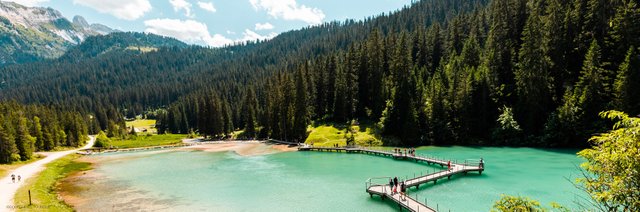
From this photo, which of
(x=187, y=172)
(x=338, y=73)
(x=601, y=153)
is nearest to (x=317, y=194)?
(x=187, y=172)

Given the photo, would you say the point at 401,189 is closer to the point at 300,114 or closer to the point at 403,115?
the point at 403,115

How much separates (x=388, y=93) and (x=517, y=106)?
30896 millimetres

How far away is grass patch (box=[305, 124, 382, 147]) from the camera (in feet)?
276

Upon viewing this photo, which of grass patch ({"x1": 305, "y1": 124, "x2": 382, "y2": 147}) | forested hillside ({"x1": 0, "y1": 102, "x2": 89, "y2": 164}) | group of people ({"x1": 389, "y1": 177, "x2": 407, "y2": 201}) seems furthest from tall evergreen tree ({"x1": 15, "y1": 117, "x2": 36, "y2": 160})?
group of people ({"x1": 389, "y1": 177, "x2": 407, "y2": 201})

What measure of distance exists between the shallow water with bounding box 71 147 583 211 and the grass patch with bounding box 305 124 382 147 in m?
13.4

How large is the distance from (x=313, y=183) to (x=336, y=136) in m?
43.7

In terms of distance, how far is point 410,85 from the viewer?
8856 cm

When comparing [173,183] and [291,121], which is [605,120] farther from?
[173,183]

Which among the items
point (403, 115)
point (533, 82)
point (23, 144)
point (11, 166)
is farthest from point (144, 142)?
point (533, 82)

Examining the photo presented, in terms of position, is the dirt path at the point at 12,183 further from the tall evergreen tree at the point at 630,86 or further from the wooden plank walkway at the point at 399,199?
the tall evergreen tree at the point at 630,86

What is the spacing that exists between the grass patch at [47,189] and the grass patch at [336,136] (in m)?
49.8

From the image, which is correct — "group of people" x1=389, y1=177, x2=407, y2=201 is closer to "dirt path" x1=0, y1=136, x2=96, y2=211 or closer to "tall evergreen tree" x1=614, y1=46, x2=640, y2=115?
"dirt path" x1=0, y1=136, x2=96, y2=211

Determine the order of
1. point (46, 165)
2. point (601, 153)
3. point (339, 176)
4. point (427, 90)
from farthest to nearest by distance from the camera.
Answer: point (427, 90) < point (46, 165) < point (339, 176) < point (601, 153)

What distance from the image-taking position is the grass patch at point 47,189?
122 ft
